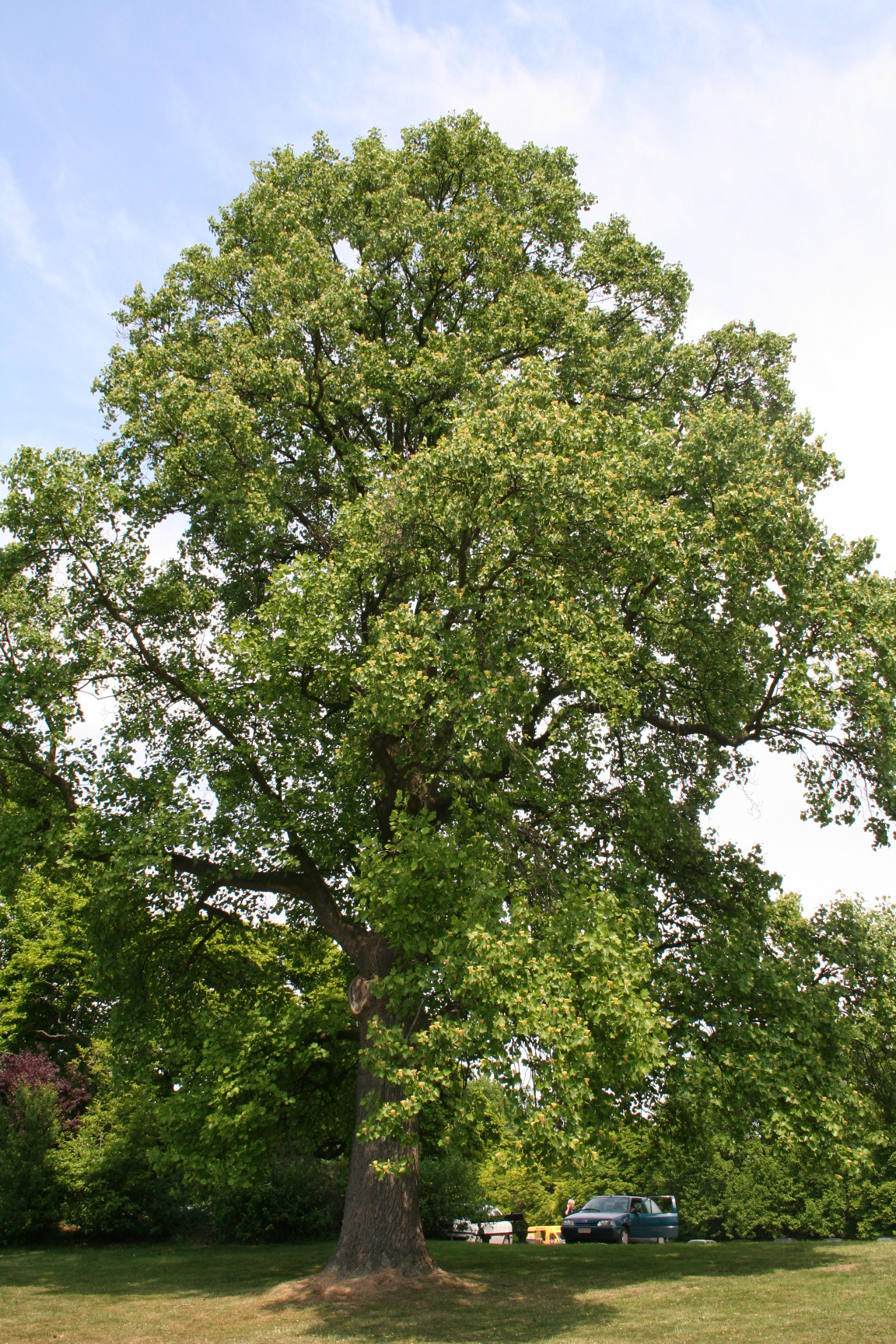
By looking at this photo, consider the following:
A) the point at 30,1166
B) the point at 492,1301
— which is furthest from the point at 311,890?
the point at 30,1166

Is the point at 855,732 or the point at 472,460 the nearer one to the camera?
the point at 472,460

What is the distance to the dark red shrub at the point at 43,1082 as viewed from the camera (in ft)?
87.9

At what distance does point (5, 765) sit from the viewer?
52.5ft

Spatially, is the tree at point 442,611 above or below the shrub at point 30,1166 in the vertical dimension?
above

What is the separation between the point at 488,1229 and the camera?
97.7 ft

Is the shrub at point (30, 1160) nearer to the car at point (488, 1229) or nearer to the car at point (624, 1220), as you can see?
the car at point (488, 1229)

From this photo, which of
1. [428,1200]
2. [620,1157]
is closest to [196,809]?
[428,1200]

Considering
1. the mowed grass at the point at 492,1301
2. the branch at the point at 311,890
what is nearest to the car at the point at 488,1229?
the mowed grass at the point at 492,1301

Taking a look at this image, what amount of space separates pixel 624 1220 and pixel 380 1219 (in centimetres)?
1584

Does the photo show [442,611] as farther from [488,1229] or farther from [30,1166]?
[488,1229]

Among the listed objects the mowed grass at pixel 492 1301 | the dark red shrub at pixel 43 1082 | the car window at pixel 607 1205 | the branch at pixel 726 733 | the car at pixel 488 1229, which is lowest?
the car at pixel 488 1229

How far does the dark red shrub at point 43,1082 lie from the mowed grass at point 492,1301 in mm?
6778

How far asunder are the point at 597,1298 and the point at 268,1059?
242 inches

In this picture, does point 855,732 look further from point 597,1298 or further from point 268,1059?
point 268,1059
